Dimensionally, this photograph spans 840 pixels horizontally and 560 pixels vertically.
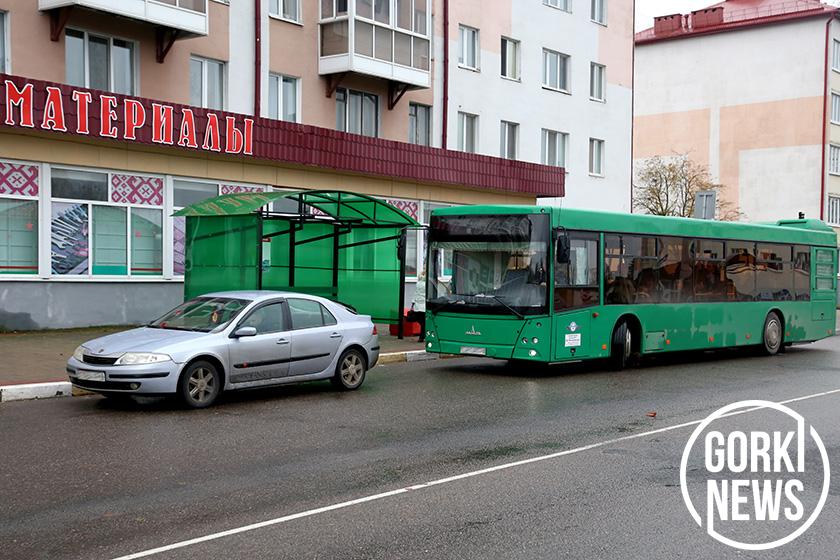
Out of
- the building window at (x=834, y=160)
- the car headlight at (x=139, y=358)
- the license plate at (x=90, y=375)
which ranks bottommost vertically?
the license plate at (x=90, y=375)

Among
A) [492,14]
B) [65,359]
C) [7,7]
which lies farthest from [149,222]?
[492,14]

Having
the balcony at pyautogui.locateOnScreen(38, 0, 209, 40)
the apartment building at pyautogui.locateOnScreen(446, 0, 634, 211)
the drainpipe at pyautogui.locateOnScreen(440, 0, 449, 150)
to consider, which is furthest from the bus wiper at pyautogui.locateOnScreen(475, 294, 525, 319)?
the apartment building at pyautogui.locateOnScreen(446, 0, 634, 211)

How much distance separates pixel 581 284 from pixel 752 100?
42.7 metres

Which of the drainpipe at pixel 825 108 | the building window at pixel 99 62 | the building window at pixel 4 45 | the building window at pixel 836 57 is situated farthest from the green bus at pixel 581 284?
the building window at pixel 836 57

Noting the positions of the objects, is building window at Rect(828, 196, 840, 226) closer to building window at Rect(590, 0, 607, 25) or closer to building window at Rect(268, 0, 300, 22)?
building window at Rect(590, 0, 607, 25)

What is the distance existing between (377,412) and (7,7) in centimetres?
1314

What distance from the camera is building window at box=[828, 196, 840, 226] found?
52.8 meters

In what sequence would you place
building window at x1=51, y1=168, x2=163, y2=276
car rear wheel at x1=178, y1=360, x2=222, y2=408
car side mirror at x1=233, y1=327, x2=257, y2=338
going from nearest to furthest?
car rear wheel at x1=178, y1=360, x2=222, y2=408
car side mirror at x1=233, y1=327, x2=257, y2=338
building window at x1=51, y1=168, x2=163, y2=276

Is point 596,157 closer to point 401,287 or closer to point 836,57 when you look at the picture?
point 401,287

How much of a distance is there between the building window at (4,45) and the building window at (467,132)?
15.1 metres

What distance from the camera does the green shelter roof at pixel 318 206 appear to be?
18031 millimetres

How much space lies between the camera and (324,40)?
86.4ft

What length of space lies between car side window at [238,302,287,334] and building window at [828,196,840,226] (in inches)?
1830

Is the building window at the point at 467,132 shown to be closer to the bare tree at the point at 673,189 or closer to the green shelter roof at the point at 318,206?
the green shelter roof at the point at 318,206
